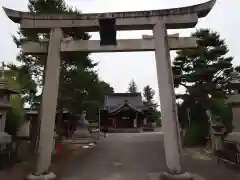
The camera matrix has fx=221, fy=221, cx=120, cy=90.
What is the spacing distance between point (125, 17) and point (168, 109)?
11.8 ft

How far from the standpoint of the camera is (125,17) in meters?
7.95

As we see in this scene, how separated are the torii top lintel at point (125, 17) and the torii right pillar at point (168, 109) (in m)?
0.40

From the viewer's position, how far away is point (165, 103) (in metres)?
7.29

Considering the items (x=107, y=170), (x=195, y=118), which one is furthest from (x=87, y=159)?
(x=195, y=118)

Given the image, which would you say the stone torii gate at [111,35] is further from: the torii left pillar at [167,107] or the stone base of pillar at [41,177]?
the stone base of pillar at [41,177]

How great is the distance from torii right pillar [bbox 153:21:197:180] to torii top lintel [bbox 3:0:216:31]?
0.40 metres

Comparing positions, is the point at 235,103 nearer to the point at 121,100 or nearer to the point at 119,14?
the point at 119,14

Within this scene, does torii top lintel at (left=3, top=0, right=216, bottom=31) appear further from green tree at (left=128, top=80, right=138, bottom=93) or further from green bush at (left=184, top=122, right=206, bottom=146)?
green tree at (left=128, top=80, right=138, bottom=93)

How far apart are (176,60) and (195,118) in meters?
5.04

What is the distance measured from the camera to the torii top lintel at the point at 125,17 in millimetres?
7820

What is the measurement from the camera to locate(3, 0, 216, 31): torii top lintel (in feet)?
25.7

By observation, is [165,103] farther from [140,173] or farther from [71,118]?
[71,118]

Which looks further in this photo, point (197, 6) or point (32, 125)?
point (32, 125)

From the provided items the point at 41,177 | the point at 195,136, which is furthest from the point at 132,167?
the point at 195,136
